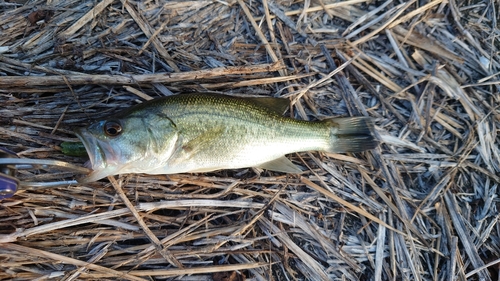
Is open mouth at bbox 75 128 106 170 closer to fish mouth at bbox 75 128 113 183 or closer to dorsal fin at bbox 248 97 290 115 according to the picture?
fish mouth at bbox 75 128 113 183

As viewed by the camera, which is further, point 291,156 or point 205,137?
point 291,156

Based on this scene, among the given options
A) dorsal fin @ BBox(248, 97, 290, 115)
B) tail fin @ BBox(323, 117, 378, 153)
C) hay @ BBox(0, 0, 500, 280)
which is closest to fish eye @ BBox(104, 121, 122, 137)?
hay @ BBox(0, 0, 500, 280)

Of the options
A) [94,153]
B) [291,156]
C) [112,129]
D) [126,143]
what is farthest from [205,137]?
[291,156]

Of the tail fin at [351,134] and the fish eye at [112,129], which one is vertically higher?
the fish eye at [112,129]

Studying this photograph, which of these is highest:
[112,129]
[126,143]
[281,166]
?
[112,129]

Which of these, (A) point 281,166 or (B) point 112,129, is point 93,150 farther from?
(A) point 281,166

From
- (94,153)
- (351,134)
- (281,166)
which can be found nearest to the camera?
(94,153)

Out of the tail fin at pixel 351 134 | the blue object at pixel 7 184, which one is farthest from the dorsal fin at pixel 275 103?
the blue object at pixel 7 184

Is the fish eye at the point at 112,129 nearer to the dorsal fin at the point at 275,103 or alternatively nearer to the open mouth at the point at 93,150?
the open mouth at the point at 93,150
